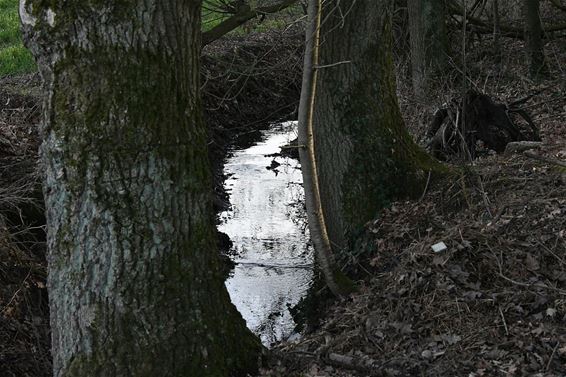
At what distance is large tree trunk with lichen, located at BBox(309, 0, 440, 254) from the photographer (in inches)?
280

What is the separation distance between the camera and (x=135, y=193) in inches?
155

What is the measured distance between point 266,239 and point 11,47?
764 centimetres

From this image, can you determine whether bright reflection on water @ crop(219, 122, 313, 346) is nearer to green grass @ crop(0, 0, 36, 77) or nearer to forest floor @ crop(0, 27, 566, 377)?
forest floor @ crop(0, 27, 566, 377)

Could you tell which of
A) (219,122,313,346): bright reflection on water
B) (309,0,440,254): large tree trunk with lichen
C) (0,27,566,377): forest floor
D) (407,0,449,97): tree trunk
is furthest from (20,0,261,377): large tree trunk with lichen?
(407,0,449,97): tree trunk

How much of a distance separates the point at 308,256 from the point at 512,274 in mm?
3996

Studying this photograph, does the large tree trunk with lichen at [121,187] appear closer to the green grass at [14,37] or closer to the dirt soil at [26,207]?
the dirt soil at [26,207]

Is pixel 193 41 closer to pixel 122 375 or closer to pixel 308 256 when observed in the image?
pixel 122 375

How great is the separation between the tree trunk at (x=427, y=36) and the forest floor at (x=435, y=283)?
3.67m

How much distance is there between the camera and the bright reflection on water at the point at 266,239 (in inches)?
303

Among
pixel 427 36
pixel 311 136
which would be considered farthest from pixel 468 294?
pixel 427 36

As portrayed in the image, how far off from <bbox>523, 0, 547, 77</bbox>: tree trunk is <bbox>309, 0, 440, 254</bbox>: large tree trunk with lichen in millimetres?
5082

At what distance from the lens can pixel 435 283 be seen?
17.6ft

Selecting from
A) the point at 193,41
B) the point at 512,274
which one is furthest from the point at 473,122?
the point at 193,41

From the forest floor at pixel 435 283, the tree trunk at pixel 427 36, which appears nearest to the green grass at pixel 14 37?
the tree trunk at pixel 427 36
